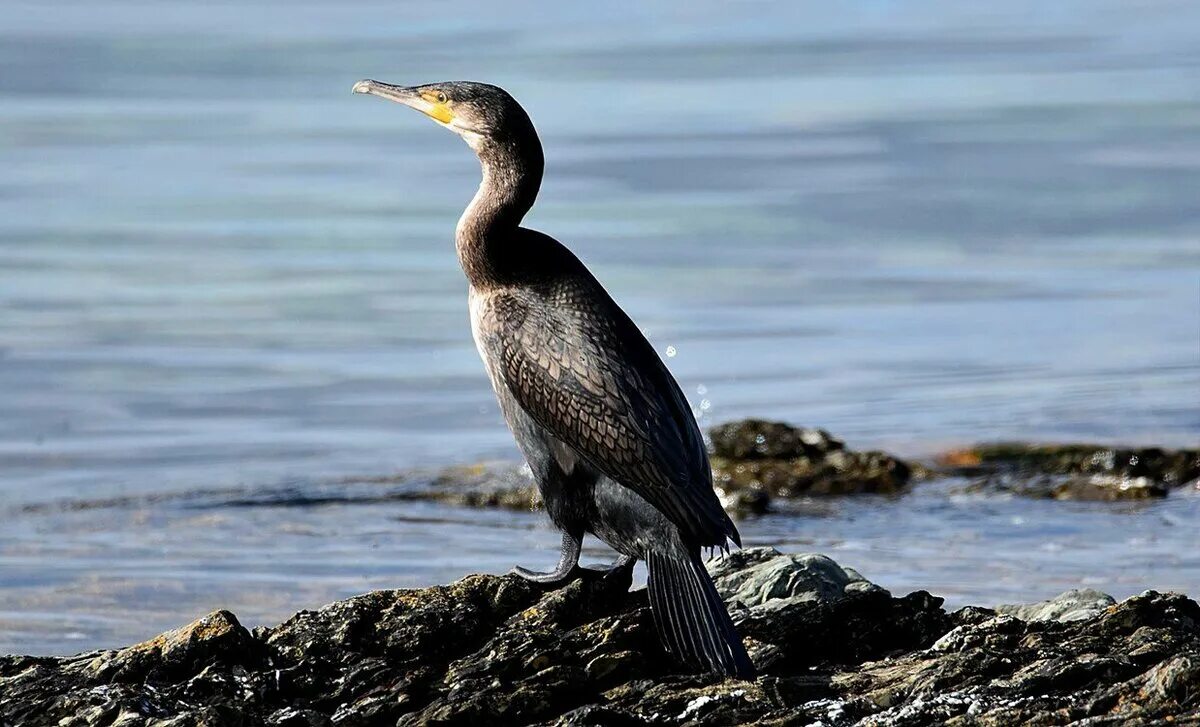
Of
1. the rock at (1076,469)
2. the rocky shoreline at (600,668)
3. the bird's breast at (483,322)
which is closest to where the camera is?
the rocky shoreline at (600,668)

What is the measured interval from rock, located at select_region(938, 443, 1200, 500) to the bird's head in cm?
679

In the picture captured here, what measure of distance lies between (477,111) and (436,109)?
0.66ft

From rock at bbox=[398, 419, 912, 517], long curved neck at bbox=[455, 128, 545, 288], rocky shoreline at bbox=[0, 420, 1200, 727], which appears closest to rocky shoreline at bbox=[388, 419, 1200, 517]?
rock at bbox=[398, 419, 912, 517]

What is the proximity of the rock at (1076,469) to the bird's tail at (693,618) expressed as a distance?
7.07 meters

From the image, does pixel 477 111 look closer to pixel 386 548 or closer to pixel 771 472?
pixel 386 548

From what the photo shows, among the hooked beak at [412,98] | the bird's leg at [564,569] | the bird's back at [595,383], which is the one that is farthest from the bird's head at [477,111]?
the bird's leg at [564,569]

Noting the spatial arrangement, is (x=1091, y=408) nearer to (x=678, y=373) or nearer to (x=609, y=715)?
(x=678, y=373)

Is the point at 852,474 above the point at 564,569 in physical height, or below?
below

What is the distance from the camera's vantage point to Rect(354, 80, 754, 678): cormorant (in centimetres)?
680

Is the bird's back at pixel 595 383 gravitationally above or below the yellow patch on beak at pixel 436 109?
below

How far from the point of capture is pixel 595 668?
21.1 ft

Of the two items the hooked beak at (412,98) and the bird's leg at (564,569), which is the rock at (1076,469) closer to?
the hooked beak at (412,98)

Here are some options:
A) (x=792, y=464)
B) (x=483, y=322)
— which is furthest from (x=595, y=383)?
(x=792, y=464)

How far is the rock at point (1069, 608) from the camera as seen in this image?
7488mm
